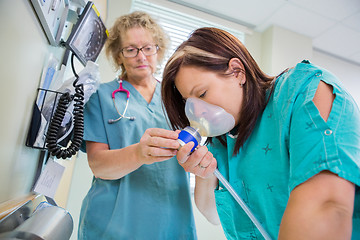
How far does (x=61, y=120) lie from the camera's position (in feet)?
2.63

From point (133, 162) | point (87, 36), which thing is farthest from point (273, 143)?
point (87, 36)

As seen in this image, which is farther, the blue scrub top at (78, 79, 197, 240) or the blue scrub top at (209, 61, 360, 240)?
the blue scrub top at (78, 79, 197, 240)

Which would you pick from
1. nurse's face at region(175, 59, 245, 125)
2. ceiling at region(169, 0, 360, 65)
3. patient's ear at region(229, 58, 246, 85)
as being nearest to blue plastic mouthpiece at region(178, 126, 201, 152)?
nurse's face at region(175, 59, 245, 125)

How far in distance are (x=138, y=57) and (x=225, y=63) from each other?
0.51 meters

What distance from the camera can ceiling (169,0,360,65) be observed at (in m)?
2.64

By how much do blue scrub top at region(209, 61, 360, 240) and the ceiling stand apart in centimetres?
224

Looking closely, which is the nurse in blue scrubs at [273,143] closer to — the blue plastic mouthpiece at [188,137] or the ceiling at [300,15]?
the blue plastic mouthpiece at [188,137]

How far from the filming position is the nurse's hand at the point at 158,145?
740 mm

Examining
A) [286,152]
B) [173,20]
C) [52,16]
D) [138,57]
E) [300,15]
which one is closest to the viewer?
[286,152]

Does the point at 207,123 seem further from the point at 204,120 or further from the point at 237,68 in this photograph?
the point at 237,68

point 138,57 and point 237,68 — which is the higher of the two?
point 138,57

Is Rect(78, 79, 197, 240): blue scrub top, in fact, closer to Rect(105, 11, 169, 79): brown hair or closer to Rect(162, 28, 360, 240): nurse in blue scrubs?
Rect(162, 28, 360, 240): nurse in blue scrubs

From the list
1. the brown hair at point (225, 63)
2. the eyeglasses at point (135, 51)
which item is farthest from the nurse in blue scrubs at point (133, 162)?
the brown hair at point (225, 63)

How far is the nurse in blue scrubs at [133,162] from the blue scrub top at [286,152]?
8.0 inches
